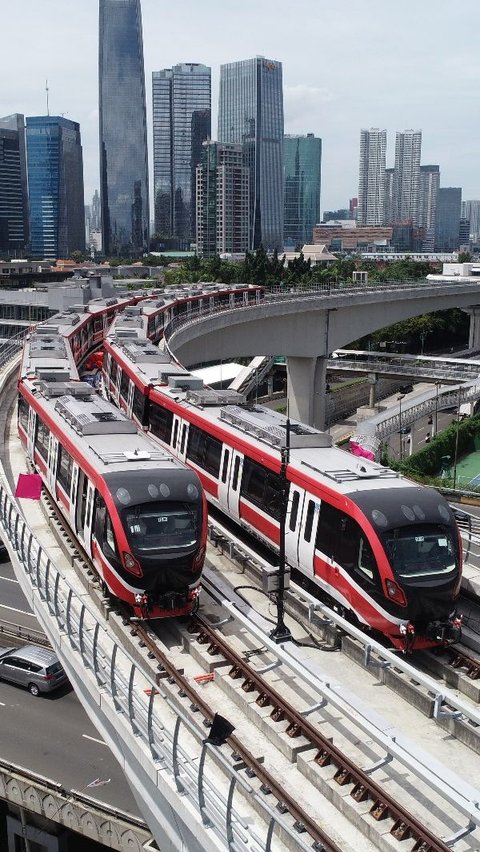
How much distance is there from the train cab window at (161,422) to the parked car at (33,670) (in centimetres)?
671

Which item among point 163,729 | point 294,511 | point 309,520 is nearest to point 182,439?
point 294,511

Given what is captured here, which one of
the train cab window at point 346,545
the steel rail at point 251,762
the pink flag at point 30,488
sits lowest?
the steel rail at point 251,762

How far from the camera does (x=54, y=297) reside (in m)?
65.4

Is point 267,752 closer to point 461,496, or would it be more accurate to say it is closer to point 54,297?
point 461,496

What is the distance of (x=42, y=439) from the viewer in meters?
20.2

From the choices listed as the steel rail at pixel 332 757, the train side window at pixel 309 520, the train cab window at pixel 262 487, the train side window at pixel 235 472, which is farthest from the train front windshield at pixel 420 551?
the train side window at pixel 235 472

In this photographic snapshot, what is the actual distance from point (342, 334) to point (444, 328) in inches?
1583

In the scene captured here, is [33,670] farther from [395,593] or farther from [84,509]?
[395,593]

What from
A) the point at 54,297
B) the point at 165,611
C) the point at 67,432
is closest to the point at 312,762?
the point at 165,611

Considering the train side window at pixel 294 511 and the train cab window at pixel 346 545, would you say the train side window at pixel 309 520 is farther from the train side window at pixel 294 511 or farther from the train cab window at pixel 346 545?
the train side window at pixel 294 511

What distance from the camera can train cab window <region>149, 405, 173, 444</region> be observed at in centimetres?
2206

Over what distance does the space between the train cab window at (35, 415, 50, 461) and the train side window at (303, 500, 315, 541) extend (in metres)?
7.51

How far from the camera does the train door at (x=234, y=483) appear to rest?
58.2 ft

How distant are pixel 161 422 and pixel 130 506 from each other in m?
9.41
